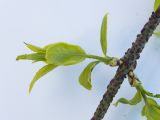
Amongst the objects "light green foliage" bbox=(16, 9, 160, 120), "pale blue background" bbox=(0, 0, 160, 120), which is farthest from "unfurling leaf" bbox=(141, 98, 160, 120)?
"pale blue background" bbox=(0, 0, 160, 120)

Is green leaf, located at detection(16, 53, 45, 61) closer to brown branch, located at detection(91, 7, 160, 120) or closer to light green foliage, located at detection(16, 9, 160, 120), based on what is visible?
light green foliage, located at detection(16, 9, 160, 120)

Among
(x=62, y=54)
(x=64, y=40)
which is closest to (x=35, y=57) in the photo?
(x=62, y=54)

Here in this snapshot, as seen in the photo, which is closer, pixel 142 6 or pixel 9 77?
pixel 9 77

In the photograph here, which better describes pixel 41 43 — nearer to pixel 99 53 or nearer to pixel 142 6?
pixel 99 53

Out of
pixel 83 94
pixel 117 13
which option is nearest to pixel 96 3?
pixel 117 13

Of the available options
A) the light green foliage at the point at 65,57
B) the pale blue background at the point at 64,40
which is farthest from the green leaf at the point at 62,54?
the pale blue background at the point at 64,40

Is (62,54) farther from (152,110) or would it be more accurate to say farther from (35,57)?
(152,110)

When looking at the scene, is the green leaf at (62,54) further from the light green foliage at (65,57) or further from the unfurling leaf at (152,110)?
the unfurling leaf at (152,110)
